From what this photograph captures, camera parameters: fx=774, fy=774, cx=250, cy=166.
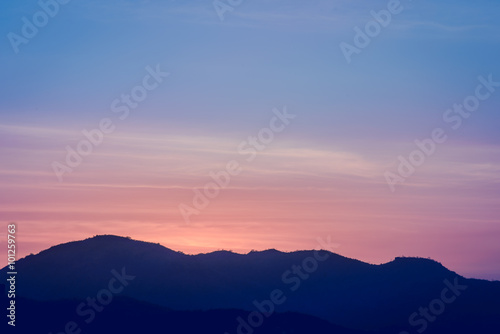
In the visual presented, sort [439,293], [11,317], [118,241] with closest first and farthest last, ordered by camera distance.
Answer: [11,317] → [439,293] → [118,241]

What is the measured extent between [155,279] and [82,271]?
270 inches

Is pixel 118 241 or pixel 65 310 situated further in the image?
pixel 118 241

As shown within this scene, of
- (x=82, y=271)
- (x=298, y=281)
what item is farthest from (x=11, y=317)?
(x=298, y=281)

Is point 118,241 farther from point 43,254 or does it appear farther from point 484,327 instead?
point 484,327

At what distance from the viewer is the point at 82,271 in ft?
238

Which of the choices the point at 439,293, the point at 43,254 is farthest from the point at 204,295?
the point at 439,293

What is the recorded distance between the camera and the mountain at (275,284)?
69125 millimetres

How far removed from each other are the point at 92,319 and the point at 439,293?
33257 millimetres

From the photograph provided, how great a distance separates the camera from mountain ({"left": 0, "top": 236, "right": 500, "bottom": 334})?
69.1 metres

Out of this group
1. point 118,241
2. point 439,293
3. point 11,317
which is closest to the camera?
point 11,317

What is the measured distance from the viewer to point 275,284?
76.9m

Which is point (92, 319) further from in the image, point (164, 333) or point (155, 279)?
point (155, 279)

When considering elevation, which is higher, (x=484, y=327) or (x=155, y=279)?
(x=155, y=279)

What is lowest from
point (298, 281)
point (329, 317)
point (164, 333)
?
point (164, 333)
